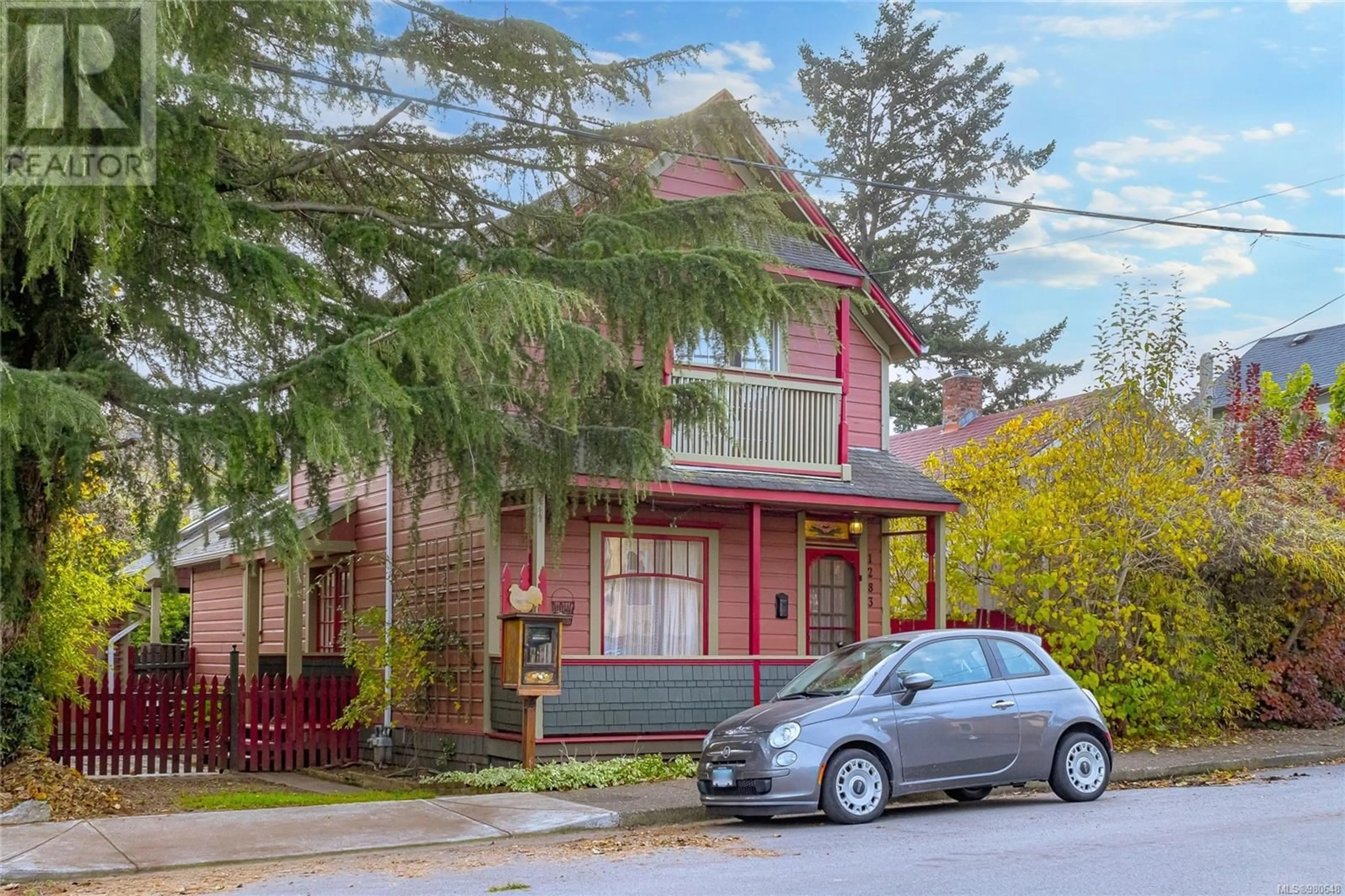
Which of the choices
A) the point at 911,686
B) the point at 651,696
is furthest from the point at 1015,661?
the point at 651,696

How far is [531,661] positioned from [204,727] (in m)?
4.97

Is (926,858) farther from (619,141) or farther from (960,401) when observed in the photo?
(960,401)

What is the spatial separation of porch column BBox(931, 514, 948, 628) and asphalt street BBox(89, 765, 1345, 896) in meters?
5.75

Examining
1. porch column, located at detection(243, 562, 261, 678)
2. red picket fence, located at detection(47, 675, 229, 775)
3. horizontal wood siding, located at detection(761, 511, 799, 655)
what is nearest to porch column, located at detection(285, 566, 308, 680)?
porch column, located at detection(243, 562, 261, 678)

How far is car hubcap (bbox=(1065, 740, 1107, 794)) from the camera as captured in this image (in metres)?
11.6

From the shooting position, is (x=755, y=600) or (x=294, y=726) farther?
(x=294, y=726)

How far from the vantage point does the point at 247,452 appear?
30.5ft

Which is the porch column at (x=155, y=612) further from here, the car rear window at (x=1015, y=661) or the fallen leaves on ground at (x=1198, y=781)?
the fallen leaves on ground at (x=1198, y=781)

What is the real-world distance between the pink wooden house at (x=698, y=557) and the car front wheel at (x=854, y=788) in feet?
12.7

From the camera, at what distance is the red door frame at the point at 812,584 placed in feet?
58.6

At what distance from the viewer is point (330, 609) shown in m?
20.1

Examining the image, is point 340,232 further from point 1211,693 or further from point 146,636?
point 146,636

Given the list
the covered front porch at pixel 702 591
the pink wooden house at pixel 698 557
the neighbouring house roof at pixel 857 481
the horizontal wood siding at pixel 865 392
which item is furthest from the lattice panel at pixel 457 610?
the horizontal wood siding at pixel 865 392

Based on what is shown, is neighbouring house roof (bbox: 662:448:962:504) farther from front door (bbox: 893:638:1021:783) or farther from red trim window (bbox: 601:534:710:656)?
A: front door (bbox: 893:638:1021:783)
